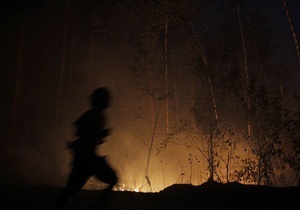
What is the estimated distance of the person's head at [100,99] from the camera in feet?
14.4

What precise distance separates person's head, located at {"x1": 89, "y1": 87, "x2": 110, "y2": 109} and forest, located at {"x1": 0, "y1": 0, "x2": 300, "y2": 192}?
5.51 m

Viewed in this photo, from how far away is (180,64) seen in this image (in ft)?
95.0

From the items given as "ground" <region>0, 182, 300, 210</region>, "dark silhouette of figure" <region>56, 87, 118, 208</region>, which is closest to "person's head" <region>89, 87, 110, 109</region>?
"dark silhouette of figure" <region>56, 87, 118, 208</region>

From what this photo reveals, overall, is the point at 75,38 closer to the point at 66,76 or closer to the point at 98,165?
the point at 66,76

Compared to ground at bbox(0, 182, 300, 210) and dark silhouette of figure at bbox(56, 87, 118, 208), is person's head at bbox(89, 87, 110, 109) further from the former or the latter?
ground at bbox(0, 182, 300, 210)

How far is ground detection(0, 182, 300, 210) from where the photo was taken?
6410mm

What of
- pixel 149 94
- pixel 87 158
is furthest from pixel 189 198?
pixel 149 94

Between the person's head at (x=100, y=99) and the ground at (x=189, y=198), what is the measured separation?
255cm

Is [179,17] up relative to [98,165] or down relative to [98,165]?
up

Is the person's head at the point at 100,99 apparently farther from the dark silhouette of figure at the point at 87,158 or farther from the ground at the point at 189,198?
the ground at the point at 189,198

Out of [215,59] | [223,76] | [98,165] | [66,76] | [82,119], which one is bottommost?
[98,165]

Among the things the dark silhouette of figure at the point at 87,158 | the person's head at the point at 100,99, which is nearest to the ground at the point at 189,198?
the dark silhouette of figure at the point at 87,158

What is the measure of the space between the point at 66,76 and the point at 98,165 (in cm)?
2367

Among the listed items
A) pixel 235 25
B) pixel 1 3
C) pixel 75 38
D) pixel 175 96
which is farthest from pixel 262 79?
pixel 1 3
